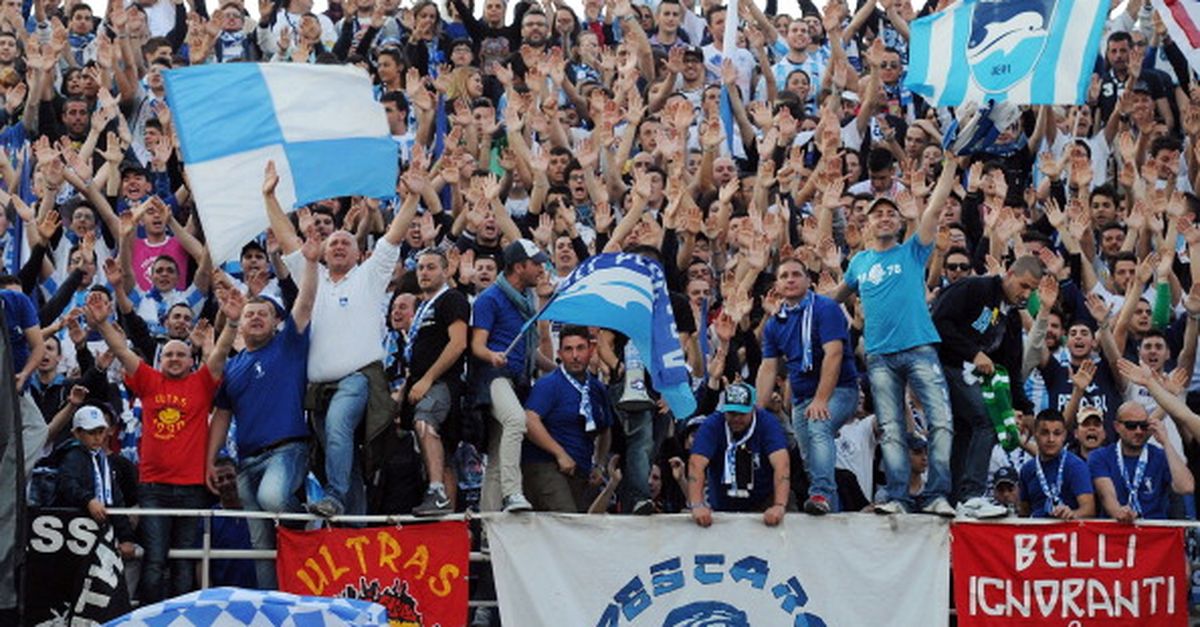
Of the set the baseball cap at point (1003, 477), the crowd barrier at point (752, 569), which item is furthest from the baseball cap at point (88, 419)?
the baseball cap at point (1003, 477)

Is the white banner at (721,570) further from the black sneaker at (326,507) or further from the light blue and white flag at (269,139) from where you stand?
the light blue and white flag at (269,139)

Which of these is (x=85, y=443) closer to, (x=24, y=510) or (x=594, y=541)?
(x=24, y=510)

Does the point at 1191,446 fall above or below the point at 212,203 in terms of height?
below

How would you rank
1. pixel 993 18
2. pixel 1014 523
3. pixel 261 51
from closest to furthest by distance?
pixel 1014 523 < pixel 993 18 < pixel 261 51

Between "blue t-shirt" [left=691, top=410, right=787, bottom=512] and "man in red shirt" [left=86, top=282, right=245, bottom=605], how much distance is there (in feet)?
10.00

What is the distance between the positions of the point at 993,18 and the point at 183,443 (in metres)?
7.35

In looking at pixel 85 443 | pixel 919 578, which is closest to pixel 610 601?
pixel 919 578

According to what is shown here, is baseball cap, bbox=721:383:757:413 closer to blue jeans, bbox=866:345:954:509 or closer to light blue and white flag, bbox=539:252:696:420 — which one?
light blue and white flag, bbox=539:252:696:420

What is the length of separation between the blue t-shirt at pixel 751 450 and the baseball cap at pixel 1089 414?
2.10 m

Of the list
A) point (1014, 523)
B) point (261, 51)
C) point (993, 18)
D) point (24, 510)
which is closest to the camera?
point (24, 510)

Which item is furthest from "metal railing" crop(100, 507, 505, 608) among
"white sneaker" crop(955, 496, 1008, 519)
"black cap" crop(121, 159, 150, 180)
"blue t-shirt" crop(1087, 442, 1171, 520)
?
"black cap" crop(121, 159, 150, 180)

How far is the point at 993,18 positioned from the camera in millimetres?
22750

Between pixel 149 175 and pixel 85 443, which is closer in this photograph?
pixel 85 443

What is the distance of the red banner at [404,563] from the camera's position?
61.5 ft
